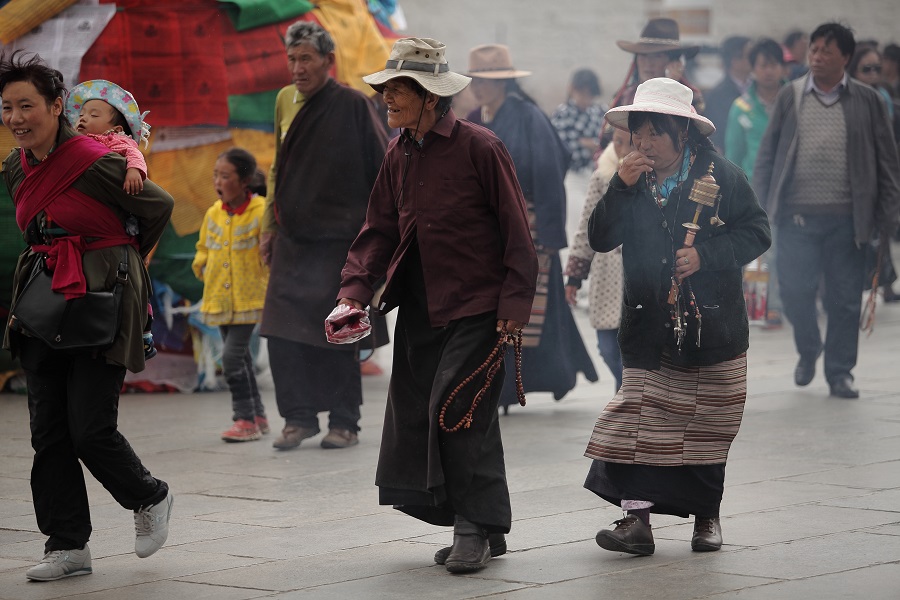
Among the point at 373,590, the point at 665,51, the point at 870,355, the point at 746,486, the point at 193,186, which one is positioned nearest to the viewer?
the point at 373,590

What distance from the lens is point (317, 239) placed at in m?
7.71

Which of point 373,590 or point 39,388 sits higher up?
point 39,388

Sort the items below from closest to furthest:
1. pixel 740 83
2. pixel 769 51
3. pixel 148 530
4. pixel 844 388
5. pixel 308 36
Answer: pixel 148 530 < pixel 308 36 < pixel 844 388 < pixel 769 51 < pixel 740 83

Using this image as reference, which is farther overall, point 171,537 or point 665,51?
point 665,51

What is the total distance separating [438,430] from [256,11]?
535cm

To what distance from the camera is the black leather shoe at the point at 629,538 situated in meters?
5.12

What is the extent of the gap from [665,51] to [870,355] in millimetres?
3543

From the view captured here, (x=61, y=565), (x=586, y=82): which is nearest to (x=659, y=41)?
(x=61, y=565)

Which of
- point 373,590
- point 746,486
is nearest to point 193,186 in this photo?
point 746,486

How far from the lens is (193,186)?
972 centimetres

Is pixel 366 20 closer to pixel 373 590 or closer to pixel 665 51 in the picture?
pixel 665 51

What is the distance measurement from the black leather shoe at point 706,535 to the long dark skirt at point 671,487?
0.04 m

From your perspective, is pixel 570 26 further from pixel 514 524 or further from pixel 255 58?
pixel 514 524

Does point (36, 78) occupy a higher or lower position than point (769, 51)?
higher
